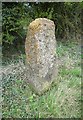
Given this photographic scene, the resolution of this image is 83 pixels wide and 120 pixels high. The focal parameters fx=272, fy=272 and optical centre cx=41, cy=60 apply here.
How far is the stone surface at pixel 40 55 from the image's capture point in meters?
3.99

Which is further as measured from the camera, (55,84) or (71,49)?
(71,49)

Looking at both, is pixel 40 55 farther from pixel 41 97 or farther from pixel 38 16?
pixel 38 16

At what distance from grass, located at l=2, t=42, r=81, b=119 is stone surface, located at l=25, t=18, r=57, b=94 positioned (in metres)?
0.15

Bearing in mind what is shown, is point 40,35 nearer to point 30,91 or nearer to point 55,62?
point 55,62

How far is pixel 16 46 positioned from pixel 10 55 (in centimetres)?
35

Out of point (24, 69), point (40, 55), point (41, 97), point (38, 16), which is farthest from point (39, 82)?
point (38, 16)

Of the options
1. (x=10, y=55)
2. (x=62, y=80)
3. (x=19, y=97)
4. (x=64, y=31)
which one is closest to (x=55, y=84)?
(x=62, y=80)

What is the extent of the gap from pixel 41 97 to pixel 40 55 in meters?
0.61

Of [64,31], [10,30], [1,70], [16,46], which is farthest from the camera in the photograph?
[64,31]

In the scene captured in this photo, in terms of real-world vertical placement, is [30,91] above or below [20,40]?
below

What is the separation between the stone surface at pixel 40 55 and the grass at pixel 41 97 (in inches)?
5.9

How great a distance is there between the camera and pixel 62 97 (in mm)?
3930

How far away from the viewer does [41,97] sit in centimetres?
396

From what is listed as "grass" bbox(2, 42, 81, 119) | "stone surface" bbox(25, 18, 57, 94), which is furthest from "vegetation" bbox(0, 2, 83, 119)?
"stone surface" bbox(25, 18, 57, 94)
